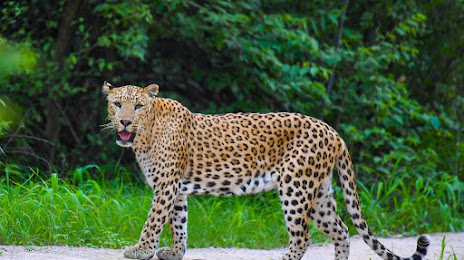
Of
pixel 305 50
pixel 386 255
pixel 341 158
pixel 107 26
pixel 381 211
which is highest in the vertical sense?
pixel 107 26

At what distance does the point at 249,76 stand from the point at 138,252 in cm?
404

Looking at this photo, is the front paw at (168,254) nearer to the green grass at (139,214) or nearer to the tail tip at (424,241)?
the green grass at (139,214)

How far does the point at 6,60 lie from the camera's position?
1.64 metres

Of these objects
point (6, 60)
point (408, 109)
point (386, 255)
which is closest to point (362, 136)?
point (408, 109)

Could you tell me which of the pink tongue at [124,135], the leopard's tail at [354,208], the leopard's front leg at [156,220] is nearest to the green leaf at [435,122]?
the leopard's tail at [354,208]

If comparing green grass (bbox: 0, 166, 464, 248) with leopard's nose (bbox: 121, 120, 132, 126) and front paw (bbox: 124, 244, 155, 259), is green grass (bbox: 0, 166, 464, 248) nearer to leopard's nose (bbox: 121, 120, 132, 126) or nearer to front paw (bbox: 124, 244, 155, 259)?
front paw (bbox: 124, 244, 155, 259)

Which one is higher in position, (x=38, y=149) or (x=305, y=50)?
(x=305, y=50)

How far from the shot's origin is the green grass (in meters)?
5.62

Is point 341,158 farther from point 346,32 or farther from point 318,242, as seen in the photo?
point 346,32

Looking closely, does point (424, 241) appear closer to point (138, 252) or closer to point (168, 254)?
point (168, 254)

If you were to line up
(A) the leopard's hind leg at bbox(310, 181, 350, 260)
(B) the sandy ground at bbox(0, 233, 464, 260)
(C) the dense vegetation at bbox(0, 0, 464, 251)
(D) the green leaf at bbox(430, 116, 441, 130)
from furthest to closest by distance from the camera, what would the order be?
A: 1. (D) the green leaf at bbox(430, 116, 441, 130)
2. (C) the dense vegetation at bbox(0, 0, 464, 251)
3. (A) the leopard's hind leg at bbox(310, 181, 350, 260)
4. (B) the sandy ground at bbox(0, 233, 464, 260)

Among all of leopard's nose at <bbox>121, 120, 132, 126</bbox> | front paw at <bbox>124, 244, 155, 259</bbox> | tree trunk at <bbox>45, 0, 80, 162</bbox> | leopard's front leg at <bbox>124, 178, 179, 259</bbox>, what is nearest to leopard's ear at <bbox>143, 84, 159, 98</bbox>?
leopard's nose at <bbox>121, 120, 132, 126</bbox>

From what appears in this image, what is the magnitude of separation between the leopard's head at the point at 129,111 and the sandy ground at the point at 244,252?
0.99m

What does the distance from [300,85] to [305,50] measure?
1.46ft
